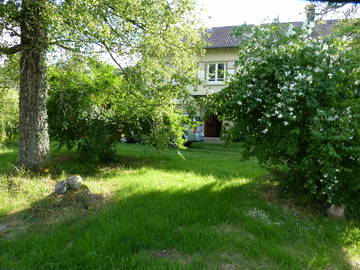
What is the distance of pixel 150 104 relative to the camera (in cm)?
637

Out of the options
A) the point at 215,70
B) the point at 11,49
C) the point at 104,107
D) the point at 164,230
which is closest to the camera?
the point at 164,230

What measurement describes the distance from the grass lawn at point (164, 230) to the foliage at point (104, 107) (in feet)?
5.95

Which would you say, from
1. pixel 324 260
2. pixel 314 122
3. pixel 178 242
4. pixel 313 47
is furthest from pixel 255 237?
pixel 313 47

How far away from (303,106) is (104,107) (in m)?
4.96

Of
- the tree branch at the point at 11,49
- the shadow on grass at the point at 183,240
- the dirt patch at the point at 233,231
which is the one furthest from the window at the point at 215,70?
the dirt patch at the point at 233,231

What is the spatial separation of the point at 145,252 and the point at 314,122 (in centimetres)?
281

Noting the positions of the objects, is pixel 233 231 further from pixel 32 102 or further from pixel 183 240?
pixel 32 102

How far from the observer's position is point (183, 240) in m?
3.36

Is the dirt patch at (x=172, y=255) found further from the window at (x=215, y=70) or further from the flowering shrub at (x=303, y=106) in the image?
the window at (x=215, y=70)

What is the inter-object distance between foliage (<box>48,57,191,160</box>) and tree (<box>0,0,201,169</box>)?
0.47m

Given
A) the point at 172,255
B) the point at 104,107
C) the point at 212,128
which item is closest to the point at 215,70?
the point at 212,128

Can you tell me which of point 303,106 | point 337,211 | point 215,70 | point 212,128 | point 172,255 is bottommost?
point 172,255

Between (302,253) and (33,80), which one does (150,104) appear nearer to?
(33,80)

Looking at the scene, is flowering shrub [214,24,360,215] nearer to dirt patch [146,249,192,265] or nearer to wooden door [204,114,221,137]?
dirt patch [146,249,192,265]
